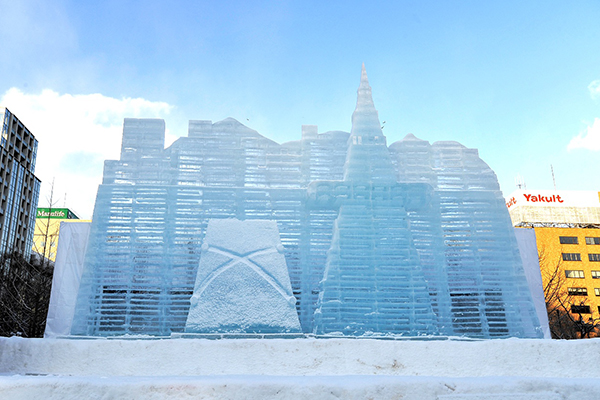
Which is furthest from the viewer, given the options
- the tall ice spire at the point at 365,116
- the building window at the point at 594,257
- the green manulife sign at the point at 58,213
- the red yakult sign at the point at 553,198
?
the green manulife sign at the point at 58,213

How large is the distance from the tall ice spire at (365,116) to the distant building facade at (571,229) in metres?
41.2

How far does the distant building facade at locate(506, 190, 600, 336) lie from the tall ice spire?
135ft

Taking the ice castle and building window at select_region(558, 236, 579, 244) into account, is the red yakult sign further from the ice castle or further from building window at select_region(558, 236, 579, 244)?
the ice castle

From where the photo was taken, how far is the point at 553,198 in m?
52.1

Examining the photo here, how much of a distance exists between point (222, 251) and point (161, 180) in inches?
128

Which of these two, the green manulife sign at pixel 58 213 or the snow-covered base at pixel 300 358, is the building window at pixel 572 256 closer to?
the snow-covered base at pixel 300 358

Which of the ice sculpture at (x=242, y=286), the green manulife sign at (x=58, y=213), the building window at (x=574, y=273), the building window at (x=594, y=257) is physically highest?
the green manulife sign at (x=58, y=213)

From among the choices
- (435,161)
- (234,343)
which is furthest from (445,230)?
(234,343)

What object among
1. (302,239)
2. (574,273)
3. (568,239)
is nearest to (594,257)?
(574,273)

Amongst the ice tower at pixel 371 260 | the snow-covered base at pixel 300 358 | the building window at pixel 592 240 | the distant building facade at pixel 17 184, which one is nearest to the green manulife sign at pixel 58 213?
the distant building facade at pixel 17 184

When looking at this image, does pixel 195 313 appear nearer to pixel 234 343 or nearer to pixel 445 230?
pixel 234 343

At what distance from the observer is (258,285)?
38.7ft

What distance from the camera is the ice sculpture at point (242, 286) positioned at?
11.4 m

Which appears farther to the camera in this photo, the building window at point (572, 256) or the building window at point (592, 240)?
the building window at point (592, 240)
